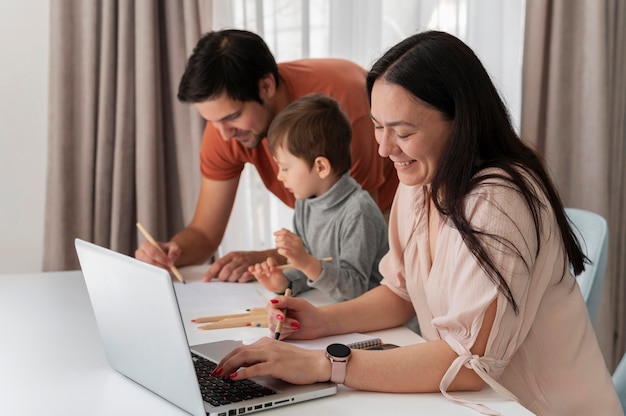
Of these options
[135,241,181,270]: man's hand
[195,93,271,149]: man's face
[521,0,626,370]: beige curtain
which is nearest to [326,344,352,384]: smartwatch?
[135,241,181,270]: man's hand

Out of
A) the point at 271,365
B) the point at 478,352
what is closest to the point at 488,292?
the point at 478,352

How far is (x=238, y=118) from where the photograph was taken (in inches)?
78.8

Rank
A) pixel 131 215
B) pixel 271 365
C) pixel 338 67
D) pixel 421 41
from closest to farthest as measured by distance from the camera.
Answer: pixel 271 365
pixel 421 41
pixel 338 67
pixel 131 215

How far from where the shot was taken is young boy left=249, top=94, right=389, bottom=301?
171cm

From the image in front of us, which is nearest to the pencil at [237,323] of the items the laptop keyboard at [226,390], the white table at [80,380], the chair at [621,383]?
the white table at [80,380]

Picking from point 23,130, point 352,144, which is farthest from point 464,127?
point 23,130

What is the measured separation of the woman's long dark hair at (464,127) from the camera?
46.6 inches

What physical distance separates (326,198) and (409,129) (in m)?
0.60

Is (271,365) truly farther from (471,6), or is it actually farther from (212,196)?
(471,6)

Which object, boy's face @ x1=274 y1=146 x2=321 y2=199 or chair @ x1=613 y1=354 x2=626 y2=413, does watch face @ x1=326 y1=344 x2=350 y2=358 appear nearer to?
chair @ x1=613 y1=354 x2=626 y2=413

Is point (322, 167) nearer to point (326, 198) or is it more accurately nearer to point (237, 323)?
point (326, 198)

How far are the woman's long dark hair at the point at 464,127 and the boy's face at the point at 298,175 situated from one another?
0.58 meters

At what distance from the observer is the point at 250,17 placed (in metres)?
2.79

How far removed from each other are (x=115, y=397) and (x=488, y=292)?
21.9 inches
